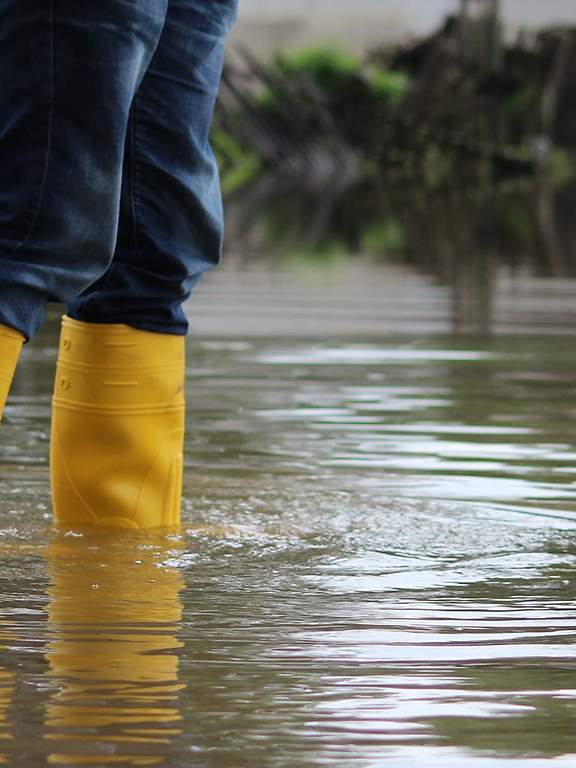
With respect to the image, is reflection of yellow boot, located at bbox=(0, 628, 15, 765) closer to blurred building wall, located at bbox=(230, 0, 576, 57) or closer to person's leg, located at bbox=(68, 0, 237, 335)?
person's leg, located at bbox=(68, 0, 237, 335)

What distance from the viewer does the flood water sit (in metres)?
1.16

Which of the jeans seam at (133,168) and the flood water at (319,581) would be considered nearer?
the flood water at (319,581)

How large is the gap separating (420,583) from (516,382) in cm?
150

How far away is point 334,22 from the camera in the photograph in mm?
33594

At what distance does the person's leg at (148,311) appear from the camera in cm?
178

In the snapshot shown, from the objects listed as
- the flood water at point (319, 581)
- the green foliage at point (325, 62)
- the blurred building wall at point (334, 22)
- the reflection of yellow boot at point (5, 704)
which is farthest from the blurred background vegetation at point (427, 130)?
the blurred building wall at point (334, 22)

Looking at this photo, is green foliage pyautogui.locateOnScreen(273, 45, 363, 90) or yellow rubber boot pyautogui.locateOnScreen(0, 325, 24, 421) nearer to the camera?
yellow rubber boot pyautogui.locateOnScreen(0, 325, 24, 421)

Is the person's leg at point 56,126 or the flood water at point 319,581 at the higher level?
the person's leg at point 56,126

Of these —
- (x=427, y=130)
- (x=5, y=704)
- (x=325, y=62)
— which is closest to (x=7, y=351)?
(x=5, y=704)

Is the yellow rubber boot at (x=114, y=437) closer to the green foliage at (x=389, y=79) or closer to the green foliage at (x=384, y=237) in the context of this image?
the green foliage at (x=384, y=237)

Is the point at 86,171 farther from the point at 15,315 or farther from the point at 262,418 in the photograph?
the point at 262,418

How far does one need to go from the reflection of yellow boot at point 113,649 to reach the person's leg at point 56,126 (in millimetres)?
232

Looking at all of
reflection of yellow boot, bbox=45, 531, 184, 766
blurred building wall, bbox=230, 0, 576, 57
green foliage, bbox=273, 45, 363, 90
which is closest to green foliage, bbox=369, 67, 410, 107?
green foliage, bbox=273, 45, 363, 90

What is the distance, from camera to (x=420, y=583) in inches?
62.4
